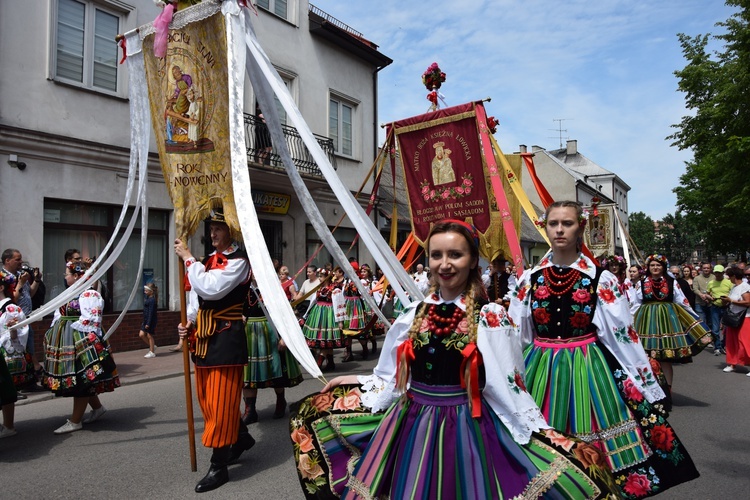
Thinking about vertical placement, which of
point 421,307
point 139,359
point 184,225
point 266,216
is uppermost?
point 266,216

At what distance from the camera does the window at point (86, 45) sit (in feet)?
33.6

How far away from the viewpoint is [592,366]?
3.15 m

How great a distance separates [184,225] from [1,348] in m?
2.38

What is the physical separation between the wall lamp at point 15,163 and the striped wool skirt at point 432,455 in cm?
899

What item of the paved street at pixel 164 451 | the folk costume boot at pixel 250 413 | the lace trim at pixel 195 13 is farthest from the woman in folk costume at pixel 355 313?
the lace trim at pixel 195 13

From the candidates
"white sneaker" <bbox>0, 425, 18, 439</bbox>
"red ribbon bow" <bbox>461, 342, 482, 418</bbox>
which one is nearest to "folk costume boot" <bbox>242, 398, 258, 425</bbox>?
"white sneaker" <bbox>0, 425, 18, 439</bbox>

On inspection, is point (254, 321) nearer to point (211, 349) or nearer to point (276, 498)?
point (211, 349)

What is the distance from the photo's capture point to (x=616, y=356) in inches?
126

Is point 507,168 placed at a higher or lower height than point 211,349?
higher

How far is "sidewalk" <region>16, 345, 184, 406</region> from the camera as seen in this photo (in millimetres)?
7252

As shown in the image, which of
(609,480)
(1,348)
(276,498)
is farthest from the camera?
(1,348)

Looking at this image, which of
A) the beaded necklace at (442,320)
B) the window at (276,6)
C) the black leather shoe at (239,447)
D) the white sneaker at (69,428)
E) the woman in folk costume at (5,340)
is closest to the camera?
the beaded necklace at (442,320)

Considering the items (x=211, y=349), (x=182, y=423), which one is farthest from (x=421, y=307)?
(x=182, y=423)

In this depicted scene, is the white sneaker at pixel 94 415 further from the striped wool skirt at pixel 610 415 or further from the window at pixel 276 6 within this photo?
the window at pixel 276 6
